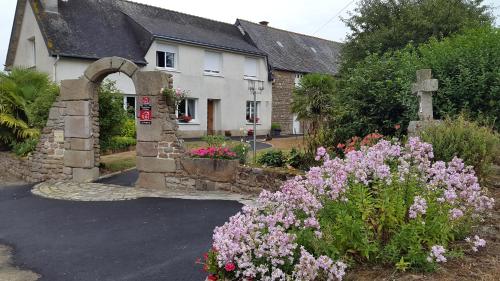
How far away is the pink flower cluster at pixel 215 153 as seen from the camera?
9.30 m

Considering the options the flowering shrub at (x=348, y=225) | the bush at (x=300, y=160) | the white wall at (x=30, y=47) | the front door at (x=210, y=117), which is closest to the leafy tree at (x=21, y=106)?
the white wall at (x=30, y=47)

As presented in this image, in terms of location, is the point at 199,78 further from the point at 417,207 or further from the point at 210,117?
the point at 417,207

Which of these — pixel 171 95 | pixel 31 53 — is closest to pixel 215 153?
pixel 171 95

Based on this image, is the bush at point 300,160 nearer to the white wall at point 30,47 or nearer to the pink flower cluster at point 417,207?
the pink flower cluster at point 417,207

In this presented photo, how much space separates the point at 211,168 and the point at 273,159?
1.44 meters

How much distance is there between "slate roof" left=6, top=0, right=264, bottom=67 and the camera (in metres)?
18.6

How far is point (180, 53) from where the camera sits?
71.9 ft

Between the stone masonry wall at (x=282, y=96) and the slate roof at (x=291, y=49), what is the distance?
1.76 feet

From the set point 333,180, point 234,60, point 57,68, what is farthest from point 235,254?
point 234,60

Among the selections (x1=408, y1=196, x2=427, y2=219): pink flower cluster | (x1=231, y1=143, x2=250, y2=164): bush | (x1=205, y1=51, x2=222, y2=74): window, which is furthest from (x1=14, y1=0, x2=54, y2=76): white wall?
(x1=408, y1=196, x2=427, y2=219): pink flower cluster

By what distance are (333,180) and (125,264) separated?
2.98 meters

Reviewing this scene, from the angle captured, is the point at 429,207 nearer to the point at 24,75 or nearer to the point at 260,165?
the point at 260,165

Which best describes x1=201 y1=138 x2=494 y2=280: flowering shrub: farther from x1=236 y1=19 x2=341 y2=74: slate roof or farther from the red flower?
x1=236 y1=19 x2=341 y2=74: slate roof

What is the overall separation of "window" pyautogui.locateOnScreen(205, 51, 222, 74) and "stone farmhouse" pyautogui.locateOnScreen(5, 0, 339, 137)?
0.19ft
